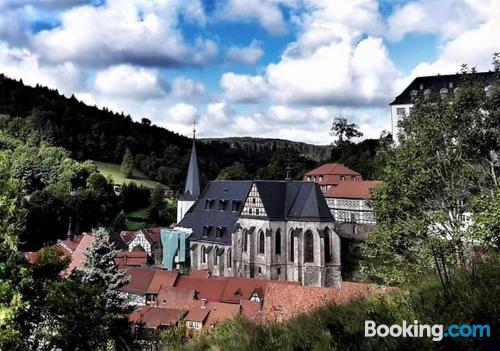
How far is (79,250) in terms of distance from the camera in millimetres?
46281

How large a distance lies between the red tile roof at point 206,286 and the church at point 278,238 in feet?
22.5

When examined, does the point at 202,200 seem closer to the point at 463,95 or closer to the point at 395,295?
the point at 463,95

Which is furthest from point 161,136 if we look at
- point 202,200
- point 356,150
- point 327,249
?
point 327,249

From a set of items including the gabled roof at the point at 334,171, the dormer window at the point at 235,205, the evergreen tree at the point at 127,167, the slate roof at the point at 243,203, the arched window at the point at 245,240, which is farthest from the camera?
the evergreen tree at the point at 127,167

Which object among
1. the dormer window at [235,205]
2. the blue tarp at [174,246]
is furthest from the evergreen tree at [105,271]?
the blue tarp at [174,246]

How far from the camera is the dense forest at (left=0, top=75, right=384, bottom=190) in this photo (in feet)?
281

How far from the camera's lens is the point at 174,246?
5034cm

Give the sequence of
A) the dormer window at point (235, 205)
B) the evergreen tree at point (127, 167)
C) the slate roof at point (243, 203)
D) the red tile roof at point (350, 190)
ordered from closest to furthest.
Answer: the slate roof at point (243, 203), the dormer window at point (235, 205), the red tile roof at point (350, 190), the evergreen tree at point (127, 167)

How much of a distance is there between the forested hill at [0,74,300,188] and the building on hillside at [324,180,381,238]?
57.9 meters

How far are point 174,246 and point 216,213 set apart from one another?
20.9 ft

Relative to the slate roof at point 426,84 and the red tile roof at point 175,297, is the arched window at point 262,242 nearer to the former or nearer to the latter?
the red tile roof at point 175,297

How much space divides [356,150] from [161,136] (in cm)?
9538

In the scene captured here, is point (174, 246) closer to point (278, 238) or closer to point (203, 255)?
point (203, 255)

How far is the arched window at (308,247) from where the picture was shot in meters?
40.2
